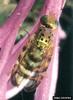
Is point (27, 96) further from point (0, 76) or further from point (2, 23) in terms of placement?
point (2, 23)

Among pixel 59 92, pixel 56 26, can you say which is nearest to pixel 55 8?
pixel 56 26

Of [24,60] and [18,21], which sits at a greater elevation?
[18,21]

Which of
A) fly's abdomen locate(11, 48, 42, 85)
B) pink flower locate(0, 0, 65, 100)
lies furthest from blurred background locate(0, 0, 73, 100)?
fly's abdomen locate(11, 48, 42, 85)

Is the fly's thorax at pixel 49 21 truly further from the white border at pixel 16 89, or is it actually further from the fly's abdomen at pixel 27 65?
the white border at pixel 16 89

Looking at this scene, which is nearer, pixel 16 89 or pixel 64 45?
pixel 16 89

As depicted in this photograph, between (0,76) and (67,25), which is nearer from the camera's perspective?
(0,76)

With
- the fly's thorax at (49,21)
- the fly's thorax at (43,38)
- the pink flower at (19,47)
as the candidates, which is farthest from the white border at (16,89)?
the fly's thorax at (49,21)

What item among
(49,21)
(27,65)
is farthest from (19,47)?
(49,21)

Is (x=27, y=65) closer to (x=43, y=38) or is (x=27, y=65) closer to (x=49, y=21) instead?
(x=43, y=38)
